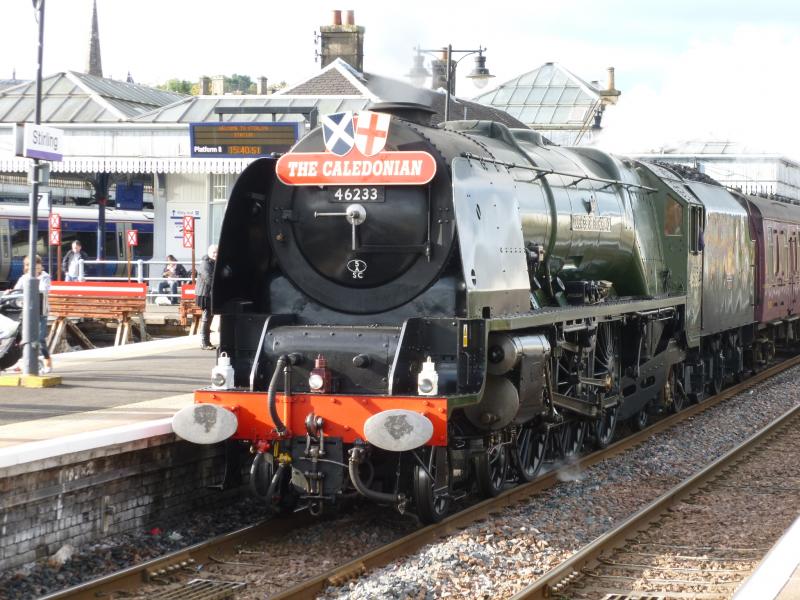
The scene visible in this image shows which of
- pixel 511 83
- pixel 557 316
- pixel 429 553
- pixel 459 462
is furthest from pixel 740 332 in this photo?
pixel 511 83

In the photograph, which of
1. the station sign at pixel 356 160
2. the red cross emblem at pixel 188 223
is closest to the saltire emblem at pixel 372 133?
the station sign at pixel 356 160

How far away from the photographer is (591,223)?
10.8 meters

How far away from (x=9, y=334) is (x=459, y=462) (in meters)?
7.33

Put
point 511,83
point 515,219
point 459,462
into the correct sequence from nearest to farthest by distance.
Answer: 1. point 459,462
2. point 515,219
3. point 511,83

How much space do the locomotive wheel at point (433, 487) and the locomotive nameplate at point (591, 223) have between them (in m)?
3.18

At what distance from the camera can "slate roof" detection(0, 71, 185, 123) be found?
1281 inches

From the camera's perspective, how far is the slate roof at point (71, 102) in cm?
3253

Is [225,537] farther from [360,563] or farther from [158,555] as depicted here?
[360,563]

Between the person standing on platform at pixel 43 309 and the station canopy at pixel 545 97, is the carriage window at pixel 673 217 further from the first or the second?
the station canopy at pixel 545 97

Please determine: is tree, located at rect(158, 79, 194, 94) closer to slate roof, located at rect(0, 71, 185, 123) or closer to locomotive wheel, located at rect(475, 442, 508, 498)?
slate roof, located at rect(0, 71, 185, 123)

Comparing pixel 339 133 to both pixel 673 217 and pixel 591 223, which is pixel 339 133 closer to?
pixel 591 223

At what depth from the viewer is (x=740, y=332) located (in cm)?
1750

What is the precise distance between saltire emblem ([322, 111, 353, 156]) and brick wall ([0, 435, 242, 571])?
2.50m

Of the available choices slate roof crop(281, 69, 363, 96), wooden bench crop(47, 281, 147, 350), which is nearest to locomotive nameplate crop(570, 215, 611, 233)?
wooden bench crop(47, 281, 147, 350)
